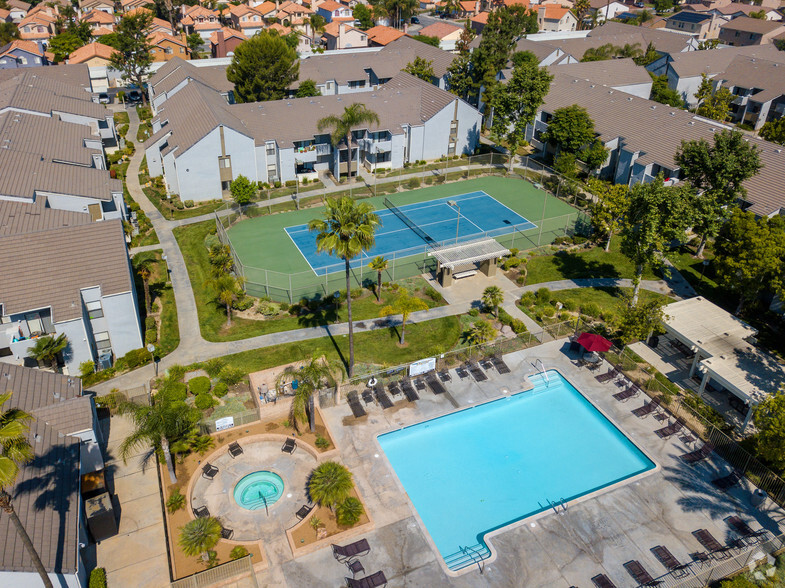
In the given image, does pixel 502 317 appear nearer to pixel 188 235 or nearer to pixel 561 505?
pixel 561 505

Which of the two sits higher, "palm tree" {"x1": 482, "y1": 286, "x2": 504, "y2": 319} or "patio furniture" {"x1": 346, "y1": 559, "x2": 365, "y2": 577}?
"palm tree" {"x1": 482, "y1": 286, "x2": 504, "y2": 319}

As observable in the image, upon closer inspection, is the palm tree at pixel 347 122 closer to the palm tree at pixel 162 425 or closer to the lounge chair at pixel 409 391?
the lounge chair at pixel 409 391

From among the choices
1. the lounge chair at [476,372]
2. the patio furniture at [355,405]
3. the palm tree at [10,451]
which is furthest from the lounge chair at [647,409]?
the palm tree at [10,451]

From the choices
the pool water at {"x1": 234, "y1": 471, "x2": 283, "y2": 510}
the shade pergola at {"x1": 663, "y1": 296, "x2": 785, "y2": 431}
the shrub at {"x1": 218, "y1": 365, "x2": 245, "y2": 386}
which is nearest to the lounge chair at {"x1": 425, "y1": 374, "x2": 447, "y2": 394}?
the pool water at {"x1": 234, "y1": 471, "x2": 283, "y2": 510}

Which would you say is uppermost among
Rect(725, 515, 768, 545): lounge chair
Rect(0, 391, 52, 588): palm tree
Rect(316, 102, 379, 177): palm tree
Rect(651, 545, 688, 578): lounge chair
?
Rect(0, 391, 52, 588): palm tree

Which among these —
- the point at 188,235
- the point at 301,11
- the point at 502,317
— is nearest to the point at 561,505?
the point at 502,317

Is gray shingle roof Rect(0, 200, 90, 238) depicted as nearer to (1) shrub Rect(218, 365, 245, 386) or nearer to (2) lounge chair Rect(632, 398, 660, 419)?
(1) shrub Rect(218, 365, 245, 386)

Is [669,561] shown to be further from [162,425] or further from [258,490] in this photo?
[162,425]
